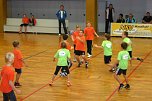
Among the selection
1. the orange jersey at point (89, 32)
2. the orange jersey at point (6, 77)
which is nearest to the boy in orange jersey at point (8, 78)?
the orange jersey at point (6, 77)

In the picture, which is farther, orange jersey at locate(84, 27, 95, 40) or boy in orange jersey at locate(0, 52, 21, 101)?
orange jersey at locate(84, 27, 95, 40)

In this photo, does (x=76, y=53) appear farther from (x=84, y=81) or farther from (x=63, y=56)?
(x=63, y=56)

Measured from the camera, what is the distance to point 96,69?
526 inches

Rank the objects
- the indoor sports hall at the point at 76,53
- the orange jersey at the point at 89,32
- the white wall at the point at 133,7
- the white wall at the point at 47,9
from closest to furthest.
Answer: the indoor sports hall at the point at 76,53 < the orange jersey at the point at 89,32 < the white wall at the point at 133,7 < the white wall at the point at 47,9

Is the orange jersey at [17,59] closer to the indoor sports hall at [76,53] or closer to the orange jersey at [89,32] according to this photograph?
the indoor sports hall at [76,53]

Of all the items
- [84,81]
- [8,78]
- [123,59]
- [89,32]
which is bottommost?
[84,81]

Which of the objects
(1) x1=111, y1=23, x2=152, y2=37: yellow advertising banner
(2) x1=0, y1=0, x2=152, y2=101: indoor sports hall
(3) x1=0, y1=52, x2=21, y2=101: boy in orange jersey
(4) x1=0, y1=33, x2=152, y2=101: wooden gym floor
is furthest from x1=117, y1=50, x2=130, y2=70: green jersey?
(1) x1=111, y1=23, x2=152, y2=37: yellow advertising banner

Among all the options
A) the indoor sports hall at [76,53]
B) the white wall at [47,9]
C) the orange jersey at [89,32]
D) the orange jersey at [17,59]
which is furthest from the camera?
the white wall at [47,9]

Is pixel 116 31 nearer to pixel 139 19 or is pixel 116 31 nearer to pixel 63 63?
pixel 139 19

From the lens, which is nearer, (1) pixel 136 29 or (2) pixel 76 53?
(2) pixel 76 53

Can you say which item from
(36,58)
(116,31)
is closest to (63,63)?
(36,58)

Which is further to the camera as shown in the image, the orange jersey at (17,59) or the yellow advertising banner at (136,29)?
the yellow advertising banner at (136,29)

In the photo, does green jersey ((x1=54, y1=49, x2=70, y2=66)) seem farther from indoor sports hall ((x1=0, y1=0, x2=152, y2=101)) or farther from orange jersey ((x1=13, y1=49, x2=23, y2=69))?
orange jersey ((x1=13, y1=49, x2=23, y2=69))

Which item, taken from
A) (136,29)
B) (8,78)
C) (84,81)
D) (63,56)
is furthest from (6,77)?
(136,29)
